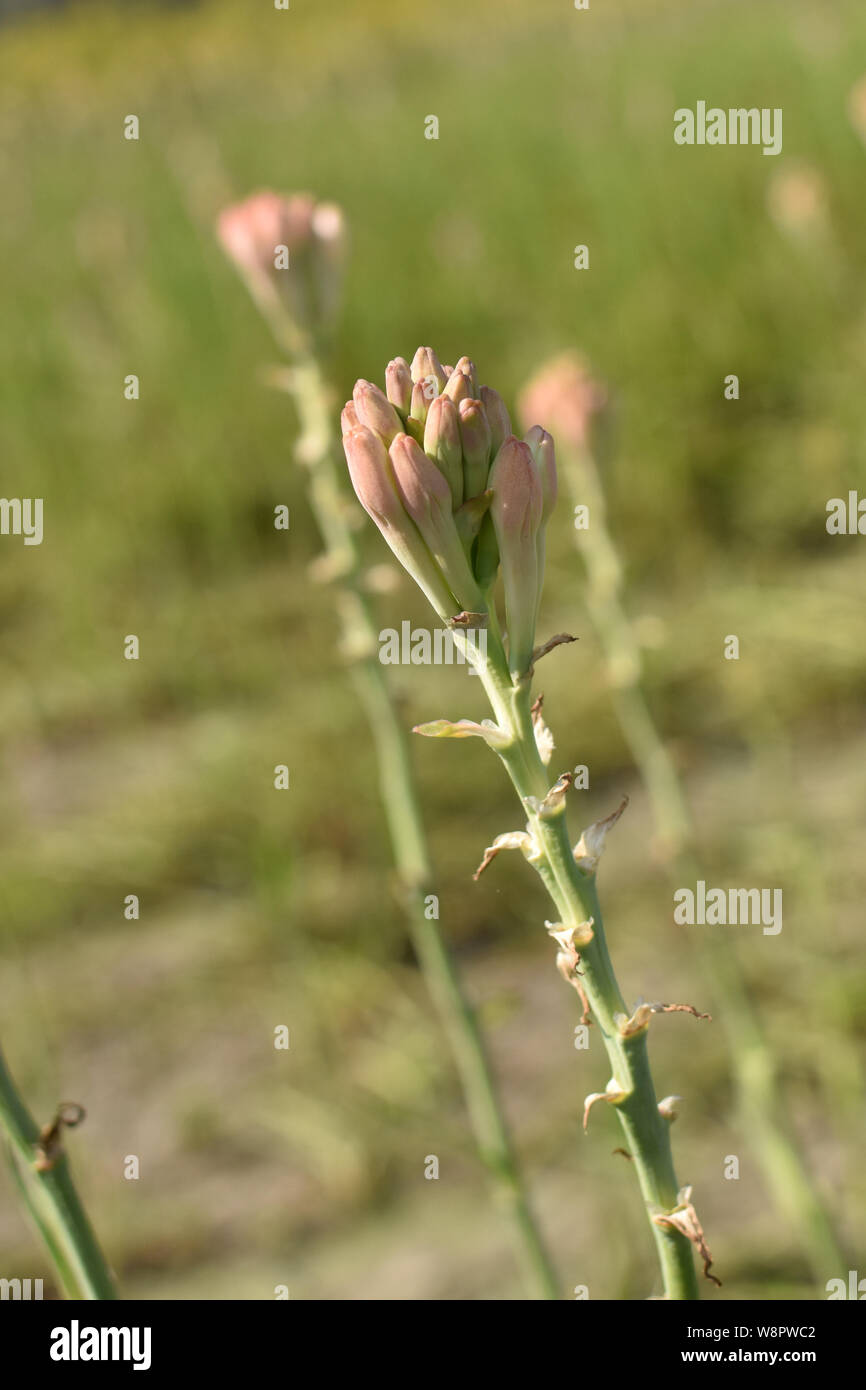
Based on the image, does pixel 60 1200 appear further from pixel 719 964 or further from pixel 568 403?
pixel 568 403

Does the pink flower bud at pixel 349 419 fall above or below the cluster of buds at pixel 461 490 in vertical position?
above

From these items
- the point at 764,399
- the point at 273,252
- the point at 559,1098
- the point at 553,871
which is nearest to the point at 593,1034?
the point at 559,1098

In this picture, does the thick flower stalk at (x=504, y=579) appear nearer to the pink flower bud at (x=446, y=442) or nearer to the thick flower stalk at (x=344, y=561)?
the pink flower bud at (x=446, y=442)

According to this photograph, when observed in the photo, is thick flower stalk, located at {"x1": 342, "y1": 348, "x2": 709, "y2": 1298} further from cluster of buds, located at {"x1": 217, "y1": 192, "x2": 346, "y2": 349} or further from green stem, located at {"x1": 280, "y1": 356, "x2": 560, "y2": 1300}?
cluster of buds, located at {"x1": 217, "y1": 192, "x2": 346, "y2": 349}

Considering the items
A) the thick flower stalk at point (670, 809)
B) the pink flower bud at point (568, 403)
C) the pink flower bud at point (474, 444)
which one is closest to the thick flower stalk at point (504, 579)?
the pink flower bud at point (474, 444)

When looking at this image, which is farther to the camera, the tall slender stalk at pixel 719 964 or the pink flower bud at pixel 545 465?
the tall slender stalk at pixel 719 964

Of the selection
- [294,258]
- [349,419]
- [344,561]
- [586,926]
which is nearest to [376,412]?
[349,419]
